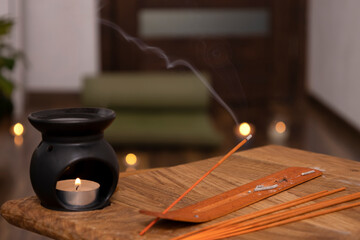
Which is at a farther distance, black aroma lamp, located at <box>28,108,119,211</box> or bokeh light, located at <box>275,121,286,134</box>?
bokeh light, located at <box>275,121,286,134</box>

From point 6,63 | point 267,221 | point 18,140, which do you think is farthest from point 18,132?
point 267,221

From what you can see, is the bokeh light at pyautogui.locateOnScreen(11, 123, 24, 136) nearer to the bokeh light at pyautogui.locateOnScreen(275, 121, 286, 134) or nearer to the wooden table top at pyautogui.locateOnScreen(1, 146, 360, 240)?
the bokeh light at pyautogui.locateOnScreen(275, 121, 286, 134)

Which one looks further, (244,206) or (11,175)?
(11,175)

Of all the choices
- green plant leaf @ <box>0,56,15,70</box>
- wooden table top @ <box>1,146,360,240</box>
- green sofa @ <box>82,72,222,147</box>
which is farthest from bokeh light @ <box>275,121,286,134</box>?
wooden table top @ <box>1,146,360,240</box>

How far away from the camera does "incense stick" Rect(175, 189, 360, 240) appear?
726 mm

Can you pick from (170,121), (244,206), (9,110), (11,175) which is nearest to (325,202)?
(244,206)

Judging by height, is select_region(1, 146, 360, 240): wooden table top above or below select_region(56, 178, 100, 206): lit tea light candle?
below

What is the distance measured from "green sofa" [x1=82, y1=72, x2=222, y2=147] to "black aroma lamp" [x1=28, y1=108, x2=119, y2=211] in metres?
2.18

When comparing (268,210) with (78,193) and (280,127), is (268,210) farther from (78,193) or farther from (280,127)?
(280,127)

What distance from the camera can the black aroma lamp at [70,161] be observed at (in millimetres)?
798

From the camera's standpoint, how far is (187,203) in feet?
2.78

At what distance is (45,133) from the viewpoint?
2.69ft

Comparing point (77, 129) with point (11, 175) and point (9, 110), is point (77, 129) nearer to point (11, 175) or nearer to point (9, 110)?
point (11, 175)

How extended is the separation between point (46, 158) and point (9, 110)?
3.28 meters
